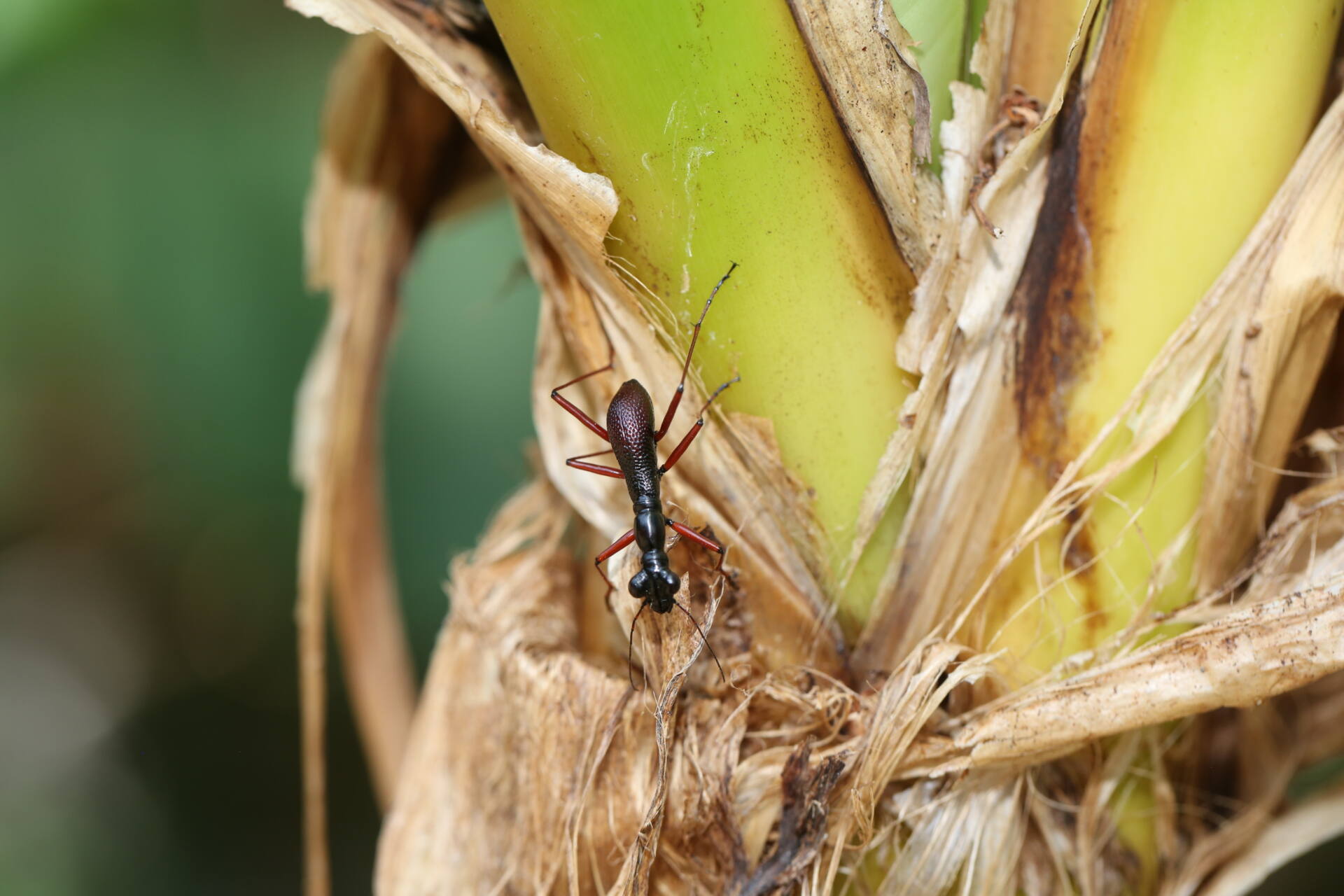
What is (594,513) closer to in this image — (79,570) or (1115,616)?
(1115,616)

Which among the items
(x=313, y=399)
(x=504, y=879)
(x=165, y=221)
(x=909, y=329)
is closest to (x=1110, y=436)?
(x=909, y=329)

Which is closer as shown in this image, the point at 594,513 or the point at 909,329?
the point at 909,329

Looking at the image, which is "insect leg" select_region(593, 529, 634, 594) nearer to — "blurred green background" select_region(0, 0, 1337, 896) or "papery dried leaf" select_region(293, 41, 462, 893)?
"papery dried leaf" select_region(293, 41, 462, 893)

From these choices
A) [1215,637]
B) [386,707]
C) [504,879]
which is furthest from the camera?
[386,707]

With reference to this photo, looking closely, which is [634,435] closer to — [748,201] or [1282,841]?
[748,201]

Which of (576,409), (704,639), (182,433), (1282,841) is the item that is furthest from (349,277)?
(182,433)

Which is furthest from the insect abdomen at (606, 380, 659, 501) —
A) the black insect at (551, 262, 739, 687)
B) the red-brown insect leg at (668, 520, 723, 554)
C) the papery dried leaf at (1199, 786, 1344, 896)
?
the papery dried leaf at (1199, 786, 1344, 896)

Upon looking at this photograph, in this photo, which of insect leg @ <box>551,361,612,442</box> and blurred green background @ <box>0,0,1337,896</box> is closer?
insect leg @ <box>551,361,612,442</box>
